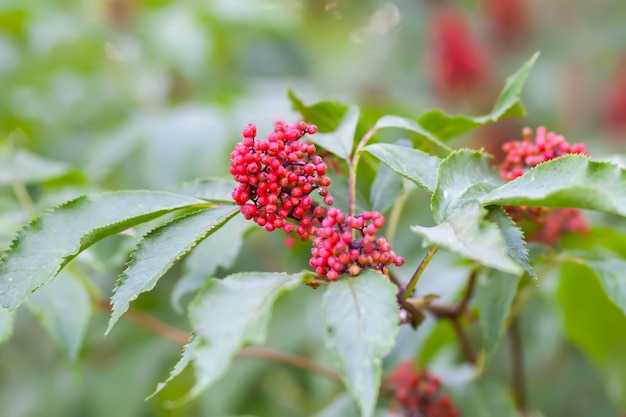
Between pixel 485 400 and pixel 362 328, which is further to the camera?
pixel 485 400

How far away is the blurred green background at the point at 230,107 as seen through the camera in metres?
1.64

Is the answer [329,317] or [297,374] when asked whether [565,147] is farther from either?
[297,374]

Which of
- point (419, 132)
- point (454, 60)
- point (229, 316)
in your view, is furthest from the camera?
point (454, 60)

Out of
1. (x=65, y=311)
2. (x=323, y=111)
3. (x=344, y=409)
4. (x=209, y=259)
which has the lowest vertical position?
(x=344, y=409)

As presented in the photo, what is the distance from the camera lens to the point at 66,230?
2.62ft

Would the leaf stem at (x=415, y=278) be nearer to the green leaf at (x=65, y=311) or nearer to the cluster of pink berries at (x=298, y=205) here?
the cluster of pink berries at (x=298, y=205)

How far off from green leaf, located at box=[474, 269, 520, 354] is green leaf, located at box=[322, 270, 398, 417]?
0.99ft

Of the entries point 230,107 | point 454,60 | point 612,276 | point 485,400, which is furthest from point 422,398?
point 454,60

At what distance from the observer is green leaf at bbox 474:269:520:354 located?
915mm

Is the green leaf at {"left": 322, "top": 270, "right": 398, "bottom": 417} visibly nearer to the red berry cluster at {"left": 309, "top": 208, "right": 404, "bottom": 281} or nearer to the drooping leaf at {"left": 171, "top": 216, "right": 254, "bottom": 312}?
the red berry cluster at {"left": 309, "top": 208, "right": 404, "bottom": 281}

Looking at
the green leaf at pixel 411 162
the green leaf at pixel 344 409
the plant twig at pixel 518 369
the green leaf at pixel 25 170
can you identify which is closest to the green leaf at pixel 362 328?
the green leaf at pixel 411 162

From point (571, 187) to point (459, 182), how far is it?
16 cm

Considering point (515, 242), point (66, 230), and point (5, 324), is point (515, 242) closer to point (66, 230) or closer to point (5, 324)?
point (66, 230)

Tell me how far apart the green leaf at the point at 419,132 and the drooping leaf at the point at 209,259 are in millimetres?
256
